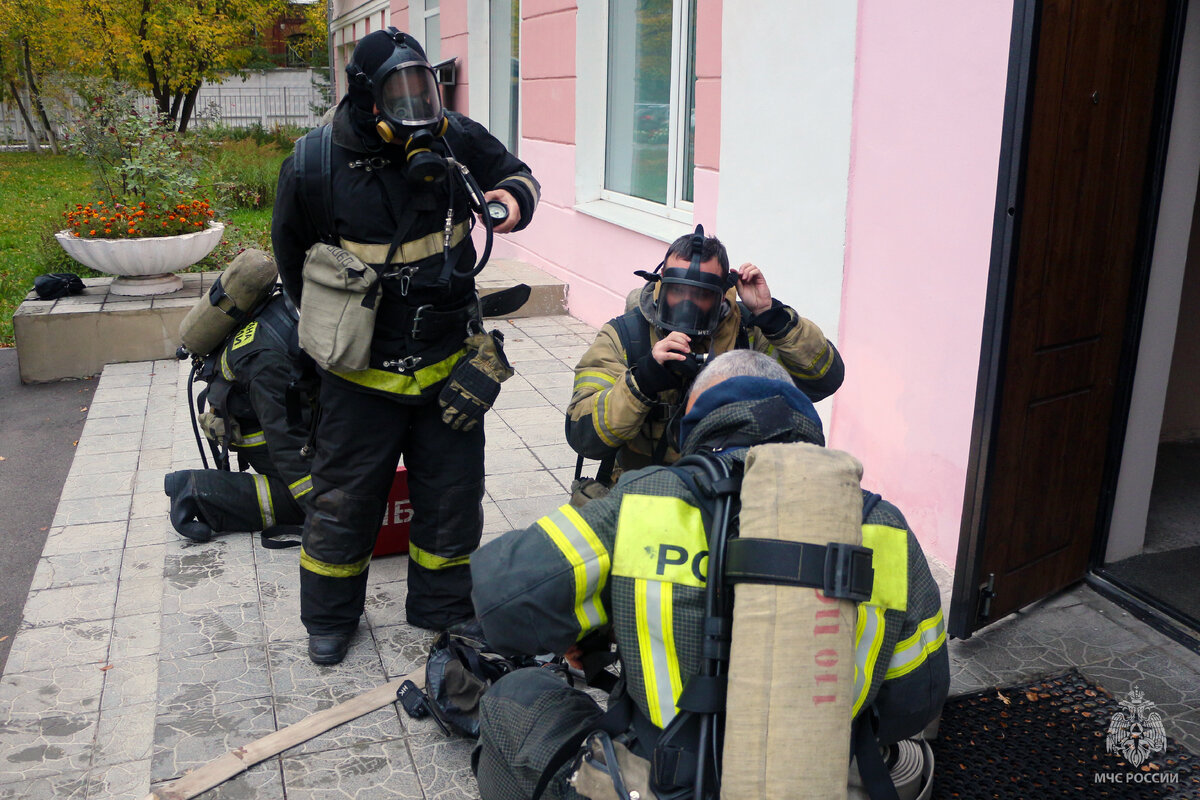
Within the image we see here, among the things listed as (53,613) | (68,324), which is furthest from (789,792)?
(68,324)

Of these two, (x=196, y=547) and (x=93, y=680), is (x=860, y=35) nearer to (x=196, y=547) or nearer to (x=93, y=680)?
(x=196, y=547)

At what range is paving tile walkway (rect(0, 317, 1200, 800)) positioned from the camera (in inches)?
113

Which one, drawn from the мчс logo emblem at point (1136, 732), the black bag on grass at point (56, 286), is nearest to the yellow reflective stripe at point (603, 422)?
the мчс logo emblem at point (1136, 732)

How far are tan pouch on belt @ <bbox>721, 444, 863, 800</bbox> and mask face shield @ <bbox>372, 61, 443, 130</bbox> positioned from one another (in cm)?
181

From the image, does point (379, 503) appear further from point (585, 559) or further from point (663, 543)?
point (663, 543)

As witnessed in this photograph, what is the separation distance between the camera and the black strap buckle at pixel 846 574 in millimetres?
1551

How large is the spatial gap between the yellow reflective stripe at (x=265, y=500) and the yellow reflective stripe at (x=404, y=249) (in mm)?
1640

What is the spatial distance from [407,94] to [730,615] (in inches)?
75.3

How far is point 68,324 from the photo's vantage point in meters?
7.25

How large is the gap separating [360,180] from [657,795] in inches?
81.6

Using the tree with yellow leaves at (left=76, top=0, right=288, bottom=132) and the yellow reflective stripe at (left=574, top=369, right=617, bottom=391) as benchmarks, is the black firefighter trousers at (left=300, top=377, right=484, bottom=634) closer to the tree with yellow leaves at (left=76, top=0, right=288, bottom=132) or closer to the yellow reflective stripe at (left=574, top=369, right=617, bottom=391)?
the yellow reflective stripe at (left=574, top=369, right=617, bottom=391)

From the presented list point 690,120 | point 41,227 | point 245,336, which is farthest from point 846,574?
point 41,227

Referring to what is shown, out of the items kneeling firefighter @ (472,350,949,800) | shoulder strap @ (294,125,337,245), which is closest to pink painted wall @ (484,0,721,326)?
shoulder strap @ (294,125,337,245)

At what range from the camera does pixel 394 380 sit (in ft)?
10.7
